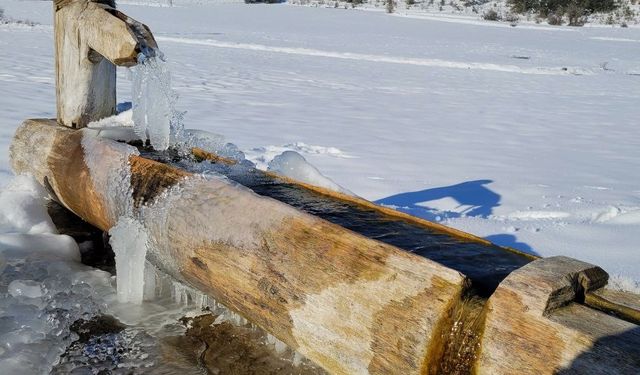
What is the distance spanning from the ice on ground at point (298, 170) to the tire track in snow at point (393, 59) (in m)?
10.8

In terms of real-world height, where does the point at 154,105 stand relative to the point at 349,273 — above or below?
above

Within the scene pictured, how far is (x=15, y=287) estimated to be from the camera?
233 centimetres

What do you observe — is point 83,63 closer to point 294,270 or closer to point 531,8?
point 294,270

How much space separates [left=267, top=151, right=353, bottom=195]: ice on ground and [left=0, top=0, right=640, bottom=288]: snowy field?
3.16 feet

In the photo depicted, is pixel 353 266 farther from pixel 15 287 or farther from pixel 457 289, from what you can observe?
pixel 15 287

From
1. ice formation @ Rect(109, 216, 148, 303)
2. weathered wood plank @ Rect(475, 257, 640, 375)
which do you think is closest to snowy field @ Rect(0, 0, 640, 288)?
weathered wood plank @ Rect(475, 257, 640, 375)

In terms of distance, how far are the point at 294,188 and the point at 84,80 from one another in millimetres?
1384

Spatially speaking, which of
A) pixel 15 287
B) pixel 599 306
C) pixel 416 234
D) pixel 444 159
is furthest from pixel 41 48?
pixel 599 306

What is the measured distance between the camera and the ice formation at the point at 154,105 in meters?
2.60

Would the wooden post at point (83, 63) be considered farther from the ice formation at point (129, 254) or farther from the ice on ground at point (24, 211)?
the ice formation at point (129, 254)

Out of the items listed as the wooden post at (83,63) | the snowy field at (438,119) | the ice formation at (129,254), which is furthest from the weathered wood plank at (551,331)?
the wooden post at (83,63)

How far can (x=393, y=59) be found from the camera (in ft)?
44.4

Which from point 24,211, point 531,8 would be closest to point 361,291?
point 24,211

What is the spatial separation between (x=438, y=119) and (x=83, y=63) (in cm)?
474
